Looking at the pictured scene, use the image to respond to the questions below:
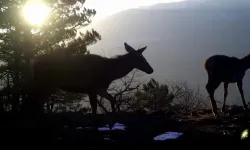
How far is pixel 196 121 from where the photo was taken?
12000 millimetres

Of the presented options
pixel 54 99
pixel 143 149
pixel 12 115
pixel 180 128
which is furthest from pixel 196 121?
pixel 54 99

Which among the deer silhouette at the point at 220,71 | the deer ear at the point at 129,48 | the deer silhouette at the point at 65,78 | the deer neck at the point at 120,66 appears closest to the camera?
the deer silhouette at the point at 65,78

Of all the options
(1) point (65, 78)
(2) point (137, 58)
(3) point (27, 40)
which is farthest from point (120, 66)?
(3) point (27, 40)

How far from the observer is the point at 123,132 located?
33.5 ft

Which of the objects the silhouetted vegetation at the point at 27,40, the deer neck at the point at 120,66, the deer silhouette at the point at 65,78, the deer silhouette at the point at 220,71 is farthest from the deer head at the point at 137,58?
the silhouetted vegetation at the point at 27,40

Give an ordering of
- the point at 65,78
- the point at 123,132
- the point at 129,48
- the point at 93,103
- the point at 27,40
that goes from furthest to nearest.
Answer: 1. the point at 27,40
2. the point at 129,48
3. the point at 65,78
4. the point at 93,103
5. the point at 123,132

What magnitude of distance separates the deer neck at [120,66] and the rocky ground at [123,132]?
1887 mm

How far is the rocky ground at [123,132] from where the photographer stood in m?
9.08

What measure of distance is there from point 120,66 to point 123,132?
4399 mm

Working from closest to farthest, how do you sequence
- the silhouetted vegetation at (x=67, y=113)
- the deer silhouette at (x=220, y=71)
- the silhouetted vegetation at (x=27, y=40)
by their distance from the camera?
the silhouetted vegetation at (x=67, y=113), the deer silhouette at (x=220, y=71), the silhouetted vegetation at (x=27, y=40)

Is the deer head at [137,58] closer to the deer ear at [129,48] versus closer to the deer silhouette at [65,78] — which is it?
the deer ear at [129,48]

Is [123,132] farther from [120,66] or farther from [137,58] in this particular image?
[137,58]

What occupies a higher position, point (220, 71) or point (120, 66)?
point (120, 66)

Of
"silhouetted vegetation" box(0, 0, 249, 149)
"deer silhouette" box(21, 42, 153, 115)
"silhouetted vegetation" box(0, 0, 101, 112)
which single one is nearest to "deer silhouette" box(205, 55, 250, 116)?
"silhouetted vegetation" box(0, 0, 249, 149)
